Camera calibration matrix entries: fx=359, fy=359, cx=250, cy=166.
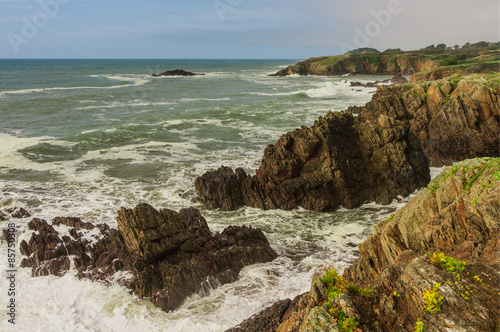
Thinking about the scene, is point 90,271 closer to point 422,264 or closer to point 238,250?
point 238,250

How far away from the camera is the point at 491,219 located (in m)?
9.28

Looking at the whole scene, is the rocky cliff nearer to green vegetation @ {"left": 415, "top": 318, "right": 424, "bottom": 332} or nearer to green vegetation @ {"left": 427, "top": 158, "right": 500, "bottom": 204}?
green vegetation @ {"left": 427, "top": 158, "right": 500, "bottom": 204}

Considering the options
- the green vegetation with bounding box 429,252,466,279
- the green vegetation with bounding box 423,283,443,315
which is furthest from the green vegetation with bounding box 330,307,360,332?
the green vegetation with bounding box 429,252,466,279

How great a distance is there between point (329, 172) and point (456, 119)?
524 inches

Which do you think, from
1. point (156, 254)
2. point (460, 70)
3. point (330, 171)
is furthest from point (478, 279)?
point (460, 70)

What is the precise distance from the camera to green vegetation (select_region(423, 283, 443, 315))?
6590mm

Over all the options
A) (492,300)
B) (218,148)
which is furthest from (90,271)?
(218,148)

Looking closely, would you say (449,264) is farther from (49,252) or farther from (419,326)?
(49,252)

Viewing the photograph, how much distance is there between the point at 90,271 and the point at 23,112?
46.7 metres

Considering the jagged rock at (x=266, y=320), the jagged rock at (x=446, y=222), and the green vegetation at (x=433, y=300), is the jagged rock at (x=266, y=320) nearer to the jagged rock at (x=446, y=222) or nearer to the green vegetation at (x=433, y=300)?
the jagged rock at (x=446, y=222)

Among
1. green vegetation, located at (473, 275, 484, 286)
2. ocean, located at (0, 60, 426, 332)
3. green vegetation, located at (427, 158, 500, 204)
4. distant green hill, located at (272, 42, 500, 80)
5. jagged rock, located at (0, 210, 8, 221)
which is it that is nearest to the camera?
green vegetation, located at (473, 275, 484, 286)

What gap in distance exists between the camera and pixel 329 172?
2220 cm

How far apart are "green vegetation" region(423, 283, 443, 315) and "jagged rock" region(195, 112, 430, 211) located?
14.4m

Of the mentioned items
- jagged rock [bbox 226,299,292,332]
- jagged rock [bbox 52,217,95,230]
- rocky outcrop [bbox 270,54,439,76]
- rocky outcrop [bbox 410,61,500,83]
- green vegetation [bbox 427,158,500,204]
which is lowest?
jagged rock [bbox 226,299,292,332]
